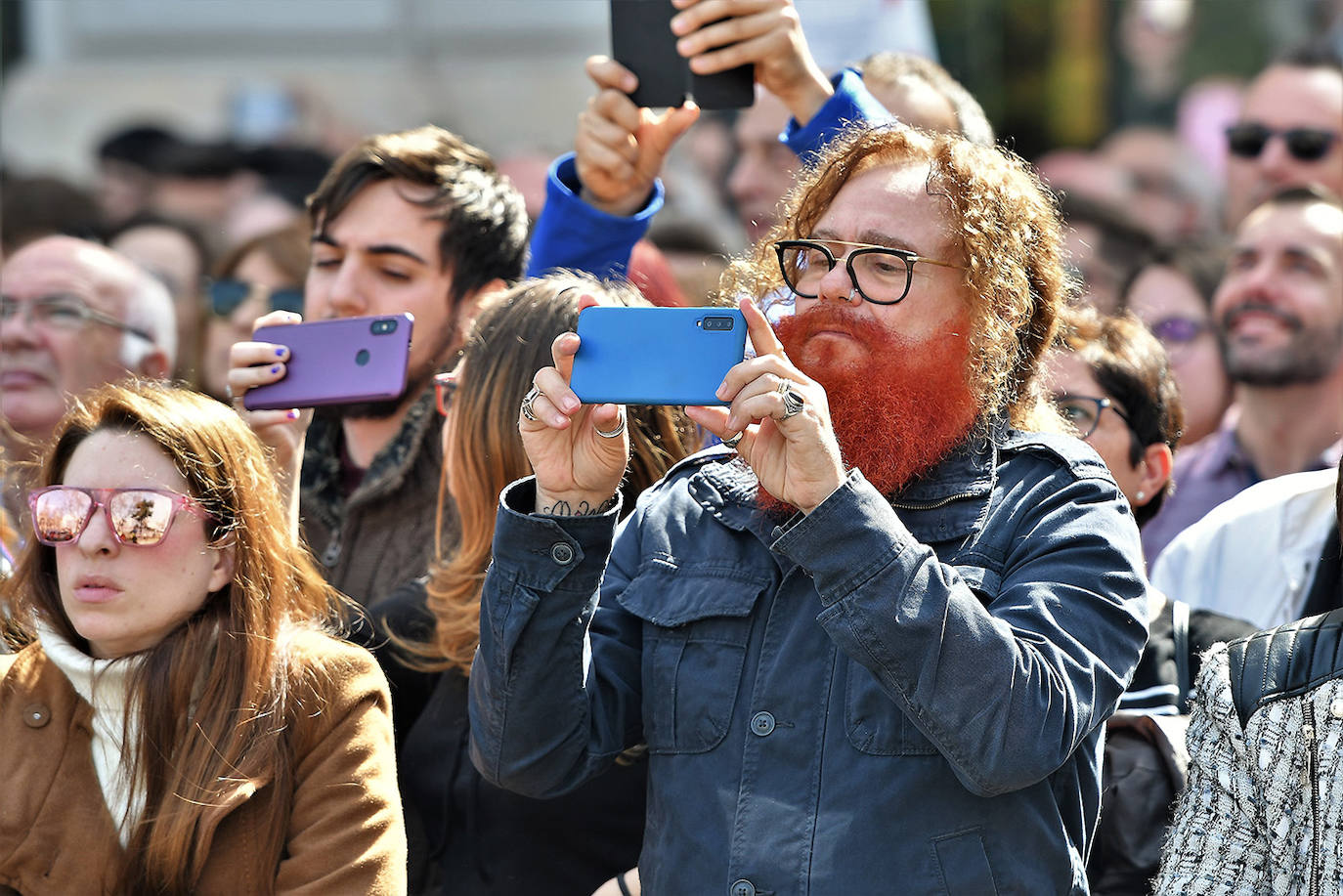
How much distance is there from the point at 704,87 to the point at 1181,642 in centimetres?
148

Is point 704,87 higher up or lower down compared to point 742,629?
higher up

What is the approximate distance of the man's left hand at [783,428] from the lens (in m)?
2.10

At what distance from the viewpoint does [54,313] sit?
4.70m

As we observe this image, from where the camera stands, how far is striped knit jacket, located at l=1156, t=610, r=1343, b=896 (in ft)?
7.39

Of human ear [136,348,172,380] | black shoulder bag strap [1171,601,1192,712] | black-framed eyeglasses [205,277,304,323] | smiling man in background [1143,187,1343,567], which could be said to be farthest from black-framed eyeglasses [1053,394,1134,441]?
human ear [136,348,172,380]

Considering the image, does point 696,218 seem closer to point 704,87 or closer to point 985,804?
point 704,87

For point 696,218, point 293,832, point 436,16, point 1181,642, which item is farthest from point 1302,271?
point 436,16

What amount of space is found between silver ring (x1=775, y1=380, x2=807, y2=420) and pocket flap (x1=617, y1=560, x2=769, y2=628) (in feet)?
1.17

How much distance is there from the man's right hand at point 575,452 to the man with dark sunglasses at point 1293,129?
3737mm

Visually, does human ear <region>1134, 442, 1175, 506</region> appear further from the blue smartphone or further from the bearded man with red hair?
the blue smartphone

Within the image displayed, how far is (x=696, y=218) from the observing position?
8188 millimetres

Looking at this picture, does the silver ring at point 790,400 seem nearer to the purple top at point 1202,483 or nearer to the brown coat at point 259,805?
the brown coat at point 259,805

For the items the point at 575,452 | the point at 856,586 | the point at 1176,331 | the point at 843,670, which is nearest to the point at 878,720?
the point at 843,670

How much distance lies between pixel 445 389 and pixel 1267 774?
1771 mm
